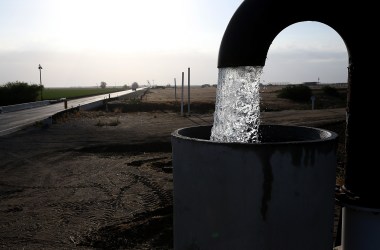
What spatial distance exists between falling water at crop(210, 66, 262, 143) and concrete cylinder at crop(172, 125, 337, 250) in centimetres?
64

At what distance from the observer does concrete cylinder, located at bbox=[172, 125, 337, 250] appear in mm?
2189

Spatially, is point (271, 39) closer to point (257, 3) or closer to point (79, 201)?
point (257, 3)

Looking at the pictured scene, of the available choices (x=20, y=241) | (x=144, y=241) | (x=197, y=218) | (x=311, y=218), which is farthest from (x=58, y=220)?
(x=311, y=218)

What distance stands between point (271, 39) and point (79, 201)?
17.2 feet

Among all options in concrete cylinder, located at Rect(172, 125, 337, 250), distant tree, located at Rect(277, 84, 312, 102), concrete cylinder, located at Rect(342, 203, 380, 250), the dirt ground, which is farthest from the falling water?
distant tree, located at Rect(277, 84, 312, 102)

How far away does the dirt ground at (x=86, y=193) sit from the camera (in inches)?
209

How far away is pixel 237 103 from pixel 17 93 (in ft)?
134

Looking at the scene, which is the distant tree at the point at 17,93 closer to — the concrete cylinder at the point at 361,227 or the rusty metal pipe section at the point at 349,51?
the rusty metal pipe section at the point at 349,51

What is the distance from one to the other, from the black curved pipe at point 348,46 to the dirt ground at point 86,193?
2.88 meters

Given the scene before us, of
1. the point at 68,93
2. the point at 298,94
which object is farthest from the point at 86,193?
the point at 68,93

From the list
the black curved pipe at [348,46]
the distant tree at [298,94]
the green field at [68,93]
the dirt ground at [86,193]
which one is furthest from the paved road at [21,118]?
the green field at [68,93]

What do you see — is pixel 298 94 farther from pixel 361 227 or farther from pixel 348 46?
pixel 361 227

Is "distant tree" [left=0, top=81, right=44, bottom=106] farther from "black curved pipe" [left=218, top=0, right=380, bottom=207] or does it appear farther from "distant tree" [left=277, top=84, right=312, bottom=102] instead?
"black curved pipe" [left=218, top=0, right=380, bottom=207]

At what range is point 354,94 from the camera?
114 inches
